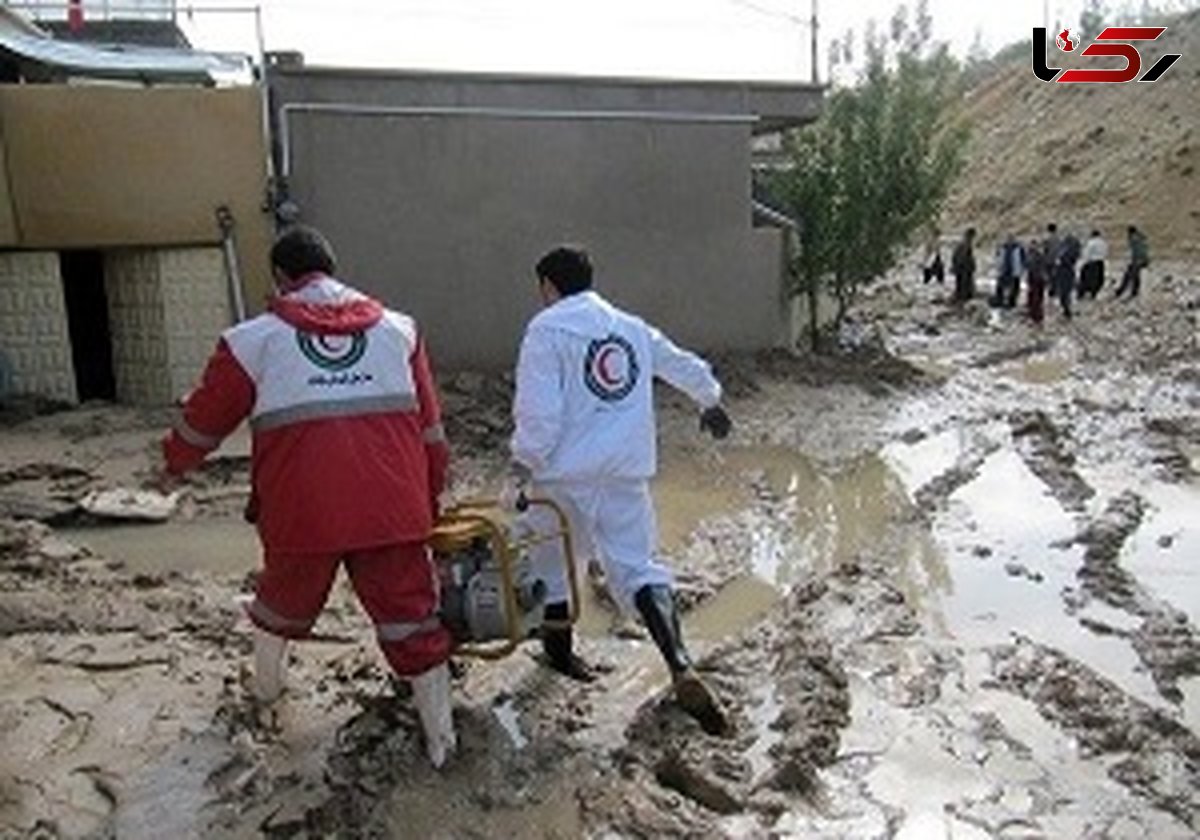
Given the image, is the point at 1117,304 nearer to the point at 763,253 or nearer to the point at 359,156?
the point at 763,253

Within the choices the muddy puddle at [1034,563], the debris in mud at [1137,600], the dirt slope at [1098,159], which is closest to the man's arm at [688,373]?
the muddy puddle at [1034,563]

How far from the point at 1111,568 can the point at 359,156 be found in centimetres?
794

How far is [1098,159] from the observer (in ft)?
115

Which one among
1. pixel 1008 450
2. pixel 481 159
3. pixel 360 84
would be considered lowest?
pixel 1008 450

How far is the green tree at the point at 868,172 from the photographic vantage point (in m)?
14.0

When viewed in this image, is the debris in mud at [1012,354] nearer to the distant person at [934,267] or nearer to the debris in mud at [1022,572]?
the distant person at [934,267]

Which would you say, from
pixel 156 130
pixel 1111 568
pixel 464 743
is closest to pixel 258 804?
pixel 464 743

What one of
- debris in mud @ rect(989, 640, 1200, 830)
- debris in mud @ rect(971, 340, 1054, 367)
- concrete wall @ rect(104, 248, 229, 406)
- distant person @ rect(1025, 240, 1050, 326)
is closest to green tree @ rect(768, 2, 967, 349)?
debris in mud @ rect(971, 340, 1054, 367)

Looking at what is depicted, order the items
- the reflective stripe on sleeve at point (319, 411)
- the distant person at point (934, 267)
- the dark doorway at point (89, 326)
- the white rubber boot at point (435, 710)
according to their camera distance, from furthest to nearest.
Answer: the distant person at point (934, 267)
the dark doorway at point (89, 326)
the white rubber boot at point (435, 710)
the reflective stripe on sleeve at point (319, 411)

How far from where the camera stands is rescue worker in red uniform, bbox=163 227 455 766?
3621 millimetres

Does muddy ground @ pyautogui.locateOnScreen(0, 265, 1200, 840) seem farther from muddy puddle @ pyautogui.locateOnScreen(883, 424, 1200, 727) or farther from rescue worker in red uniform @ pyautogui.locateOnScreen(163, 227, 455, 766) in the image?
rescue worker in red uniform @ pyautogui.locateOnScreen(163, 227, 455, 766)

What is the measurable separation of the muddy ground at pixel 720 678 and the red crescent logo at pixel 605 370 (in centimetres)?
124

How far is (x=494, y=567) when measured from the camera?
13.2 ft

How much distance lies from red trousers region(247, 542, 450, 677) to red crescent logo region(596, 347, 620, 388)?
0.96 m
